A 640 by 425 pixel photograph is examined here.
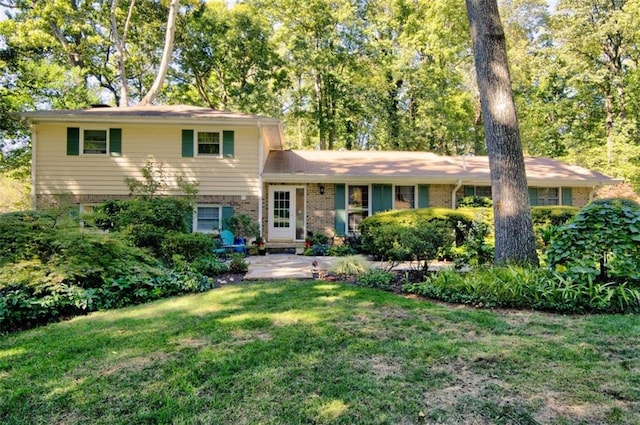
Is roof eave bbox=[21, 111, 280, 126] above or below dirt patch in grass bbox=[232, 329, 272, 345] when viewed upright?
above

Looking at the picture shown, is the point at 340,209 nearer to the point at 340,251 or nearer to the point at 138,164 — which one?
the point at 340,251

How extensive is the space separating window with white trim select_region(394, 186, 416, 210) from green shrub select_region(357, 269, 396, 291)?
6866mm

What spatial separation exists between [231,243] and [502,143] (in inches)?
312

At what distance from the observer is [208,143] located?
1193 centimetres

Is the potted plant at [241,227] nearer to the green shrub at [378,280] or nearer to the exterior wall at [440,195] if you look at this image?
the green shrub at [378,280]

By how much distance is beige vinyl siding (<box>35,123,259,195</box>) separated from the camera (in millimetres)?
11469

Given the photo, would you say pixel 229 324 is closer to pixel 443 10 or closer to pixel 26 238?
pixel 26 238

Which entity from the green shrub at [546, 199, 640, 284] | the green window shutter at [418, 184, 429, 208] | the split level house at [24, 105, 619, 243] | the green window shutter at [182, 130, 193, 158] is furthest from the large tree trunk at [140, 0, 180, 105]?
the green shrub at [546, 199, 640, 284]

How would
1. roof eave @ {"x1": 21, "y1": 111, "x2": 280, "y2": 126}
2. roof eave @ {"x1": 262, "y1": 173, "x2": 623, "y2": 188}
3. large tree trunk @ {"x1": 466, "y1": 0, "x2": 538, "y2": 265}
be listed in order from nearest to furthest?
1. large tree trunk @ {"x1": 466, "y1": 0, "x2": 538, "y2": 265}
2. roof eave @ {"x1": 21, "y1": 111, "x2": 280, "y2": 126}
3. roof eave @ {"x1": 262, "y1": 173, "x2": 623, "y2": 188}

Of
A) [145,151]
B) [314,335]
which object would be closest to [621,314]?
[314,335]

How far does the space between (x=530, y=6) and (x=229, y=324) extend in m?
26.8

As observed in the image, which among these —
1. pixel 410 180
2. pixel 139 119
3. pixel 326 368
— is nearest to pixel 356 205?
pixel 410 180

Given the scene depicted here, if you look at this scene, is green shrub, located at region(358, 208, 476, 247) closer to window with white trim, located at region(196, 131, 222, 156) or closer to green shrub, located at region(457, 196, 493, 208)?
green shrub, located at region(457, 196, 493, 208)

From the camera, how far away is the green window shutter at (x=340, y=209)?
12469 mm
